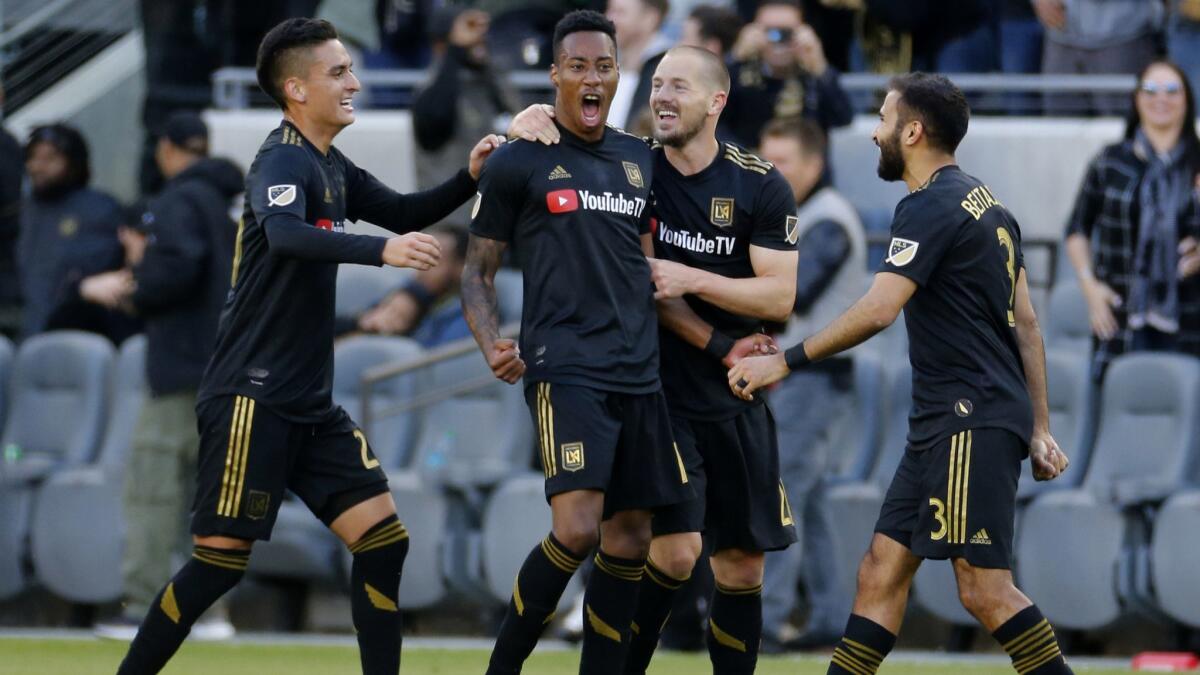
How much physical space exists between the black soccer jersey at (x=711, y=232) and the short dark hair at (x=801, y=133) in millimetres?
2808

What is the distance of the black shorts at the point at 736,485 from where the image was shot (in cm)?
773

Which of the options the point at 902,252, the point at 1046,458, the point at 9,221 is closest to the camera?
the point at 902,252

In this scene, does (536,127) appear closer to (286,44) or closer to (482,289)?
(482,289)

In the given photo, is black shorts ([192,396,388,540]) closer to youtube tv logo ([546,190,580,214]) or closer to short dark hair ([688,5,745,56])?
youtube tv logo ([546,190,580,214])

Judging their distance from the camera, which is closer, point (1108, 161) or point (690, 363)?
point (690, 363)

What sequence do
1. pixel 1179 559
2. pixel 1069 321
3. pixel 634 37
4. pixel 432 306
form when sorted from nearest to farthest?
pixel 1179 559
pixel 1069 321
pixel 634 37
pixel 432 306

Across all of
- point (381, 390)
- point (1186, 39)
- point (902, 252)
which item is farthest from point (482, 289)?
point (1186, 39)

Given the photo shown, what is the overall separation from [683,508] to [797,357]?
75cm

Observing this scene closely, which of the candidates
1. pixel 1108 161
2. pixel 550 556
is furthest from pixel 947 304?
pixel 1108 161

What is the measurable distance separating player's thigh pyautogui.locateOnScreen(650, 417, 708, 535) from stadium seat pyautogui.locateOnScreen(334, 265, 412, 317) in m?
5.17

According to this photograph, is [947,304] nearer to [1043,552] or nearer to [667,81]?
[667,81]

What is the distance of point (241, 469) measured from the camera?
7.45 metres

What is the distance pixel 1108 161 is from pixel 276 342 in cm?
525

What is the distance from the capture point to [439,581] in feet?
37.4
